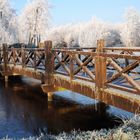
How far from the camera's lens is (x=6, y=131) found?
315 inches

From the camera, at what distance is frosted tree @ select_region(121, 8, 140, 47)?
53200 mm

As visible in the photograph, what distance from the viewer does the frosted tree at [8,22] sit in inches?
1577

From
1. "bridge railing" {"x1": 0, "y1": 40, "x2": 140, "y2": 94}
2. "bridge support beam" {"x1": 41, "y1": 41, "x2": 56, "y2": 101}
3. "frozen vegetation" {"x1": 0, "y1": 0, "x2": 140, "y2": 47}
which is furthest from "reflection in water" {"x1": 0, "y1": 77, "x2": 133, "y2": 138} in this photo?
"frozen vegetation" {"x1": 0, "y1": 0, "x2": 140, "y2": 47}

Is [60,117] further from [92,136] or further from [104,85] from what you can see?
[92,136]

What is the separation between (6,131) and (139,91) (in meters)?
3.59

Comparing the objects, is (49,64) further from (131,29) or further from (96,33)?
(96,33)

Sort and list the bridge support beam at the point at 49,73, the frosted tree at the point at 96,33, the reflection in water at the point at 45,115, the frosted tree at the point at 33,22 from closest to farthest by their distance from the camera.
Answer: the reflection in water at the point at 45,115, the bridge support beam at the point at 49,73, the frosted tree at the point at 33,22, the frosted tree at the point at 96,33

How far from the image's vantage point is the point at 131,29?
5453 centimetres

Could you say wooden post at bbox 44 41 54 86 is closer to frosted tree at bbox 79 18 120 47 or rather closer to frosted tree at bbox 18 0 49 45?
frosted tree at bbox 18 0 49 45

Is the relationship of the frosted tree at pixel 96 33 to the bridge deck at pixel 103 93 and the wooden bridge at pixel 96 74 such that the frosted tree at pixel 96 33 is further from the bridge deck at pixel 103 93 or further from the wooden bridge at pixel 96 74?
the bridge deck at pixel 103 93

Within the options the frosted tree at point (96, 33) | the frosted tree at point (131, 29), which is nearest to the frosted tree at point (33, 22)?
the frosted tree at point (96, 33)

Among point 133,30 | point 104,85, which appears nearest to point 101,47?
point 104,85

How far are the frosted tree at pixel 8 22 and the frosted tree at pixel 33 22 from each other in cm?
271

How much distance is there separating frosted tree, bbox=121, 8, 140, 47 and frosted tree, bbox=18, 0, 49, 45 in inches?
586
